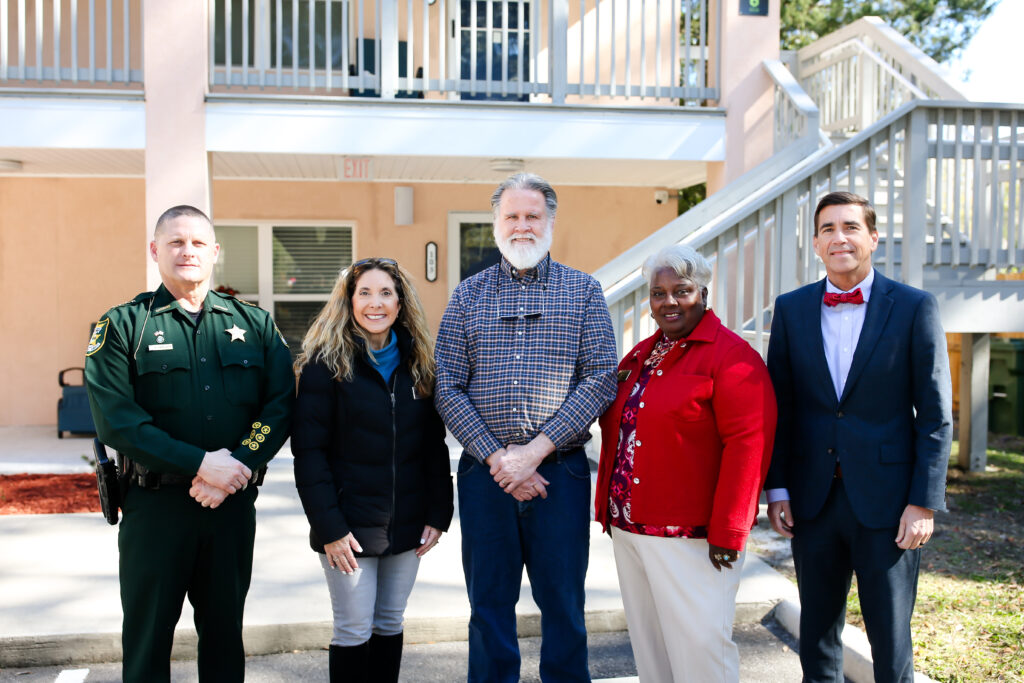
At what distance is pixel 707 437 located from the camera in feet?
8.68

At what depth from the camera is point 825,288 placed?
289 cm

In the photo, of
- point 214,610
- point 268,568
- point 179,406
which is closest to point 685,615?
point 214,610

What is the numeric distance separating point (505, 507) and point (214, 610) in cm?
104

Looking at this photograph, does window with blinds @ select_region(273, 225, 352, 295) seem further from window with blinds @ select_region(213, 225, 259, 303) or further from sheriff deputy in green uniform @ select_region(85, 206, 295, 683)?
sheriff deputy in green uniform @ select_region(85, 206, 295, 683)

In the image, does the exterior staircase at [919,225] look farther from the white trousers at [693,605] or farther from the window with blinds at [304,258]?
the window with blinds at [304,258]

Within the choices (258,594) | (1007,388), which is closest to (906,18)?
(1007,388)

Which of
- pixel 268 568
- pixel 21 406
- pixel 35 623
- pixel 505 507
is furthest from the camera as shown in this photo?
pixel 21 406

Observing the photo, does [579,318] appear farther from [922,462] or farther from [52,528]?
[52,528]

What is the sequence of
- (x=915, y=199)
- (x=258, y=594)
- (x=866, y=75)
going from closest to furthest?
(x=258, y=594)
(x=915, y=199)
(x=866, y=75)

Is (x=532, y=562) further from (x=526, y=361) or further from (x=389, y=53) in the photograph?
(x=389, y=53)

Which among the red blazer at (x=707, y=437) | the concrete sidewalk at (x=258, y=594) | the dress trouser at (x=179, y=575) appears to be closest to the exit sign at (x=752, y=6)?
the concrete sidewalk at (x=258, y=594)

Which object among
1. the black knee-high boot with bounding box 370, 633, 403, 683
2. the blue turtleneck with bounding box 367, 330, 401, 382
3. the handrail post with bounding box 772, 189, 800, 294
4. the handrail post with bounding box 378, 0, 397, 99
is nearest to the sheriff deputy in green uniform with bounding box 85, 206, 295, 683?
the blue turtleneck with bounding box 367, 330, 401, 382

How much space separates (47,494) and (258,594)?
9.93 ft

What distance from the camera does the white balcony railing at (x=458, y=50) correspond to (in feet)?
24.4
